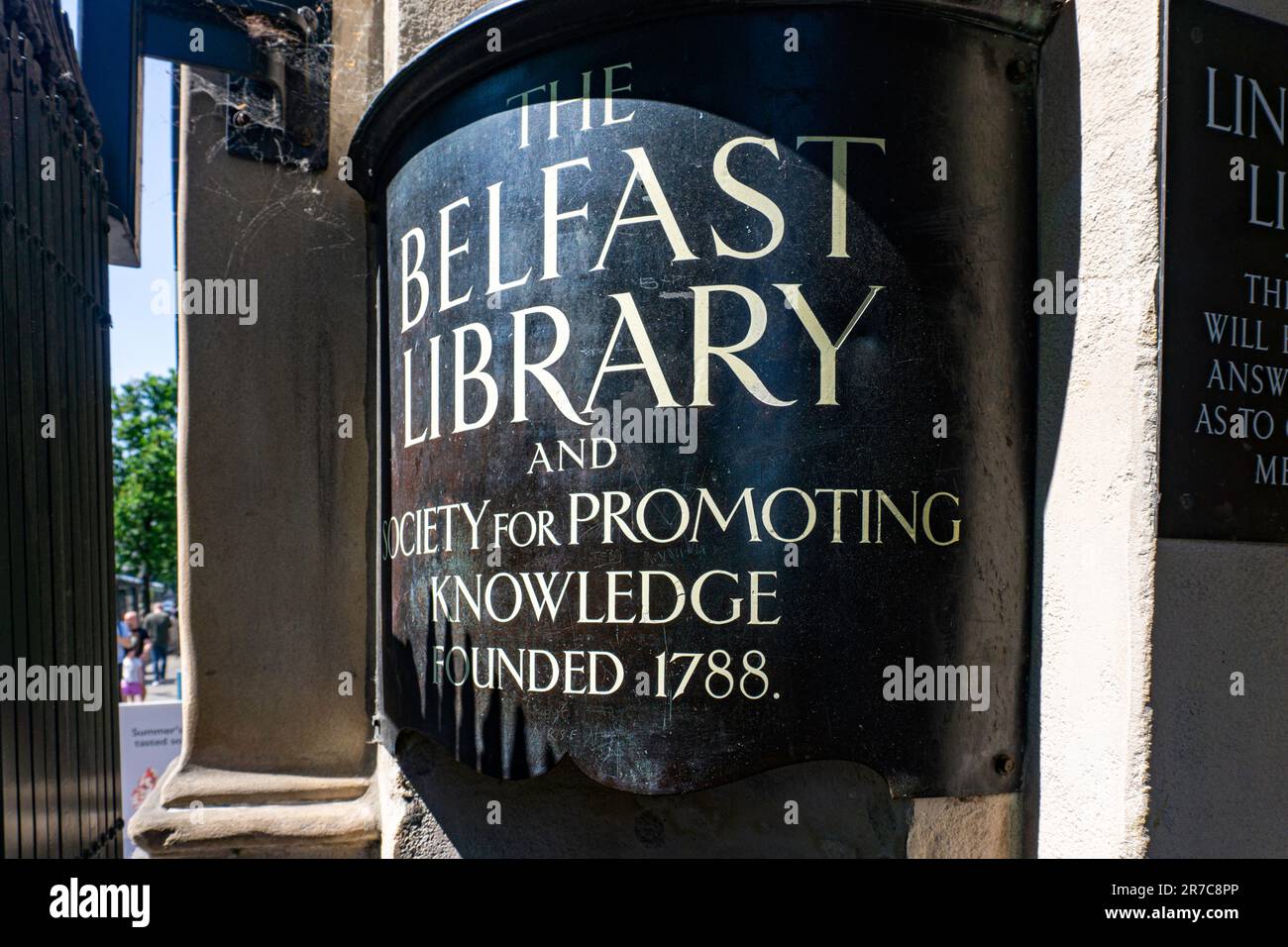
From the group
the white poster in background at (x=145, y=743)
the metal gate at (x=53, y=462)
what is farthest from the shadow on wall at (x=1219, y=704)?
the white poster in background at (x=145, y=743)

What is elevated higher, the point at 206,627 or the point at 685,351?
the point at 685,351

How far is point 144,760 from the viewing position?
832cm

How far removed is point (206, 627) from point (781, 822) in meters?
2.85

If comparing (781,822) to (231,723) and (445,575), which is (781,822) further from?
(231,723)

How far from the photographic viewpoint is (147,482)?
84.1 ft

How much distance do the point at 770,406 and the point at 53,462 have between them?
292 centimetres

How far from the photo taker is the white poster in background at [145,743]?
8.19m

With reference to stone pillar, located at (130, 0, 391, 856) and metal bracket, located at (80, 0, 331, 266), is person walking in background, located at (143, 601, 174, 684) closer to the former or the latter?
stone pillar, located at (130, 0, 391, 856)

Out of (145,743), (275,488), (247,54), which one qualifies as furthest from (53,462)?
(145,743)

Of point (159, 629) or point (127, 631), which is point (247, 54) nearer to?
point (159, 629)

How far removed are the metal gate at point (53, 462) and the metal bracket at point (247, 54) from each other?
52 centimetres

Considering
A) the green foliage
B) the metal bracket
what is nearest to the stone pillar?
the metal bracket

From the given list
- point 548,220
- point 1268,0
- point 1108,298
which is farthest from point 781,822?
point 1268,0
